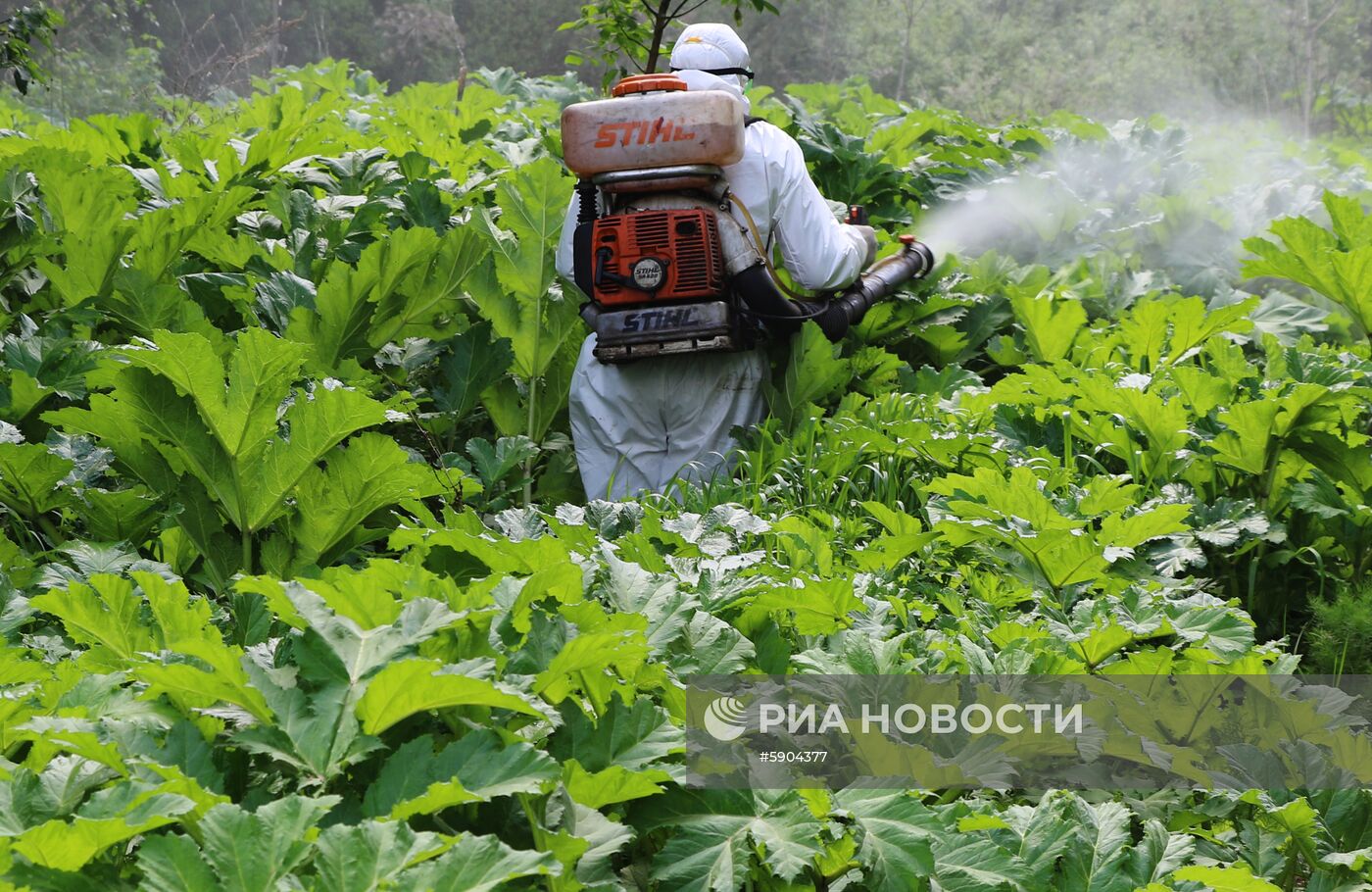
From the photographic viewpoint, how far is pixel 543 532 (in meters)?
3.50

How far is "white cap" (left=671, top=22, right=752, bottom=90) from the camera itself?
5.23 metres

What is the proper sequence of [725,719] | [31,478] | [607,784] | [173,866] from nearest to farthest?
1. [173,866]
2. [607,784]
3. [725,719]
4. [31,478]

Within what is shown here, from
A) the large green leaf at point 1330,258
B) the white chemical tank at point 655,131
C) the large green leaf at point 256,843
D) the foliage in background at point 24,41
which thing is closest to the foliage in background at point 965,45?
the foliage in background at point 24,41

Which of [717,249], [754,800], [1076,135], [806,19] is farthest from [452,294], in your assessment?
[806,19]

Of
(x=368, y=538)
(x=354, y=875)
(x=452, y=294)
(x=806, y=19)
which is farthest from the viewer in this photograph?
(x=806, y=19)

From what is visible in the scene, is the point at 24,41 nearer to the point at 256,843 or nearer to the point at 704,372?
the point at 704,372

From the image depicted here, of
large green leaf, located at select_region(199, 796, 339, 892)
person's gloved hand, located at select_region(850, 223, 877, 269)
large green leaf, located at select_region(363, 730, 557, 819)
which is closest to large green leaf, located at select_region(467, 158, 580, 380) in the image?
person's gloved hand, located at select_region(850, 223, 877, 269)

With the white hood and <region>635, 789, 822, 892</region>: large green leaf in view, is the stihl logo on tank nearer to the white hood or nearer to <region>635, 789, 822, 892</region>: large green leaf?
the white hood

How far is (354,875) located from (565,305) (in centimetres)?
385

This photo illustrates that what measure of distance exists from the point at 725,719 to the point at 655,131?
287 centimetres

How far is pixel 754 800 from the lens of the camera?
200 centimetres

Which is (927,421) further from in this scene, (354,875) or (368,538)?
(354,875)

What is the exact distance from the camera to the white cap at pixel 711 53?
206 inches

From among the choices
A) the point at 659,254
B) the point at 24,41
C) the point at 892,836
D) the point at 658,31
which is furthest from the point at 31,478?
the point at 658,31
